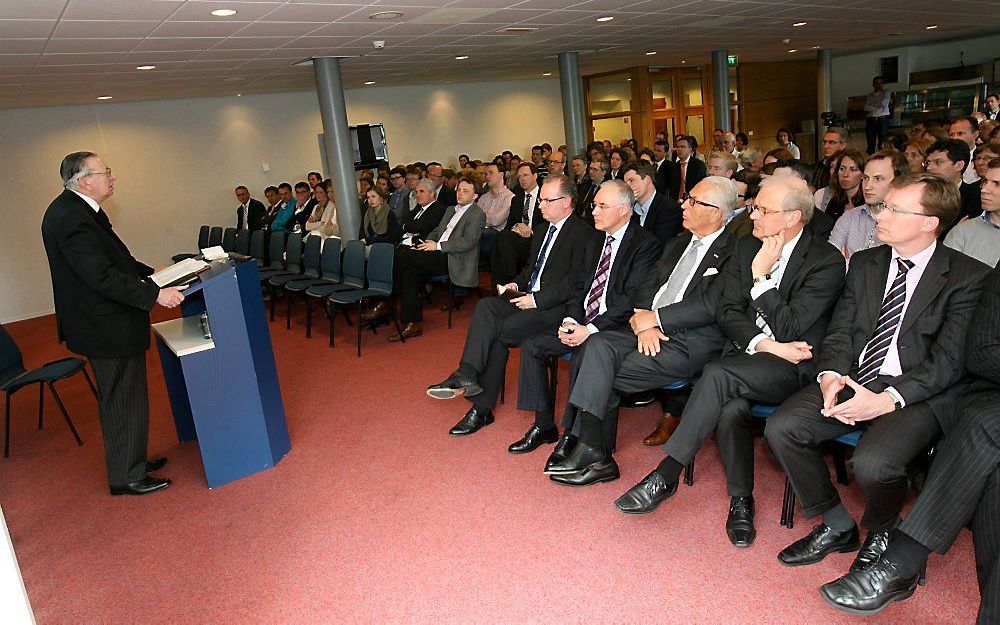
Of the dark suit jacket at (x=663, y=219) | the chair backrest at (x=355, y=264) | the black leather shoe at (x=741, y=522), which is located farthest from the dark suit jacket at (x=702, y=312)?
the chair backrest at (x=355, y=264)

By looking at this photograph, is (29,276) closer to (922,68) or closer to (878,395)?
(878,395)

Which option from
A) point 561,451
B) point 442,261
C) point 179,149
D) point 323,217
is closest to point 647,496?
Result: point 561,451

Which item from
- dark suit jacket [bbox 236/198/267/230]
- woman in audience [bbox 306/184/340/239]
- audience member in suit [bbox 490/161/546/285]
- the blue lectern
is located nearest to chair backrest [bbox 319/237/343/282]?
audience member in suit [bbox 490/161/546/285]

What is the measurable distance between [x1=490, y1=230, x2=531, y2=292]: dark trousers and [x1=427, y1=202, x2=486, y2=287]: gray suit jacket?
0.35 m

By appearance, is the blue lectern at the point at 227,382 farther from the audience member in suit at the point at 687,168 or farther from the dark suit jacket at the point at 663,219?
the audience member in suit at the point at 687,168

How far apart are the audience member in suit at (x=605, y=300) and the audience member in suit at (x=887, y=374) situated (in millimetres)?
1249

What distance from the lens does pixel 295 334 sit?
24.3 feet

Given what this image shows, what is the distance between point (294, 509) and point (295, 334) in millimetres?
3954

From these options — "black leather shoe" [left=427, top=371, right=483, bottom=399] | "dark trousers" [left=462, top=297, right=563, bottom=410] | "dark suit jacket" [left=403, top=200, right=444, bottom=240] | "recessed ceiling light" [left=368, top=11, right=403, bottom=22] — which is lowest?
"black leather shoe" [left=427, top=371, right=483, bottom=399]

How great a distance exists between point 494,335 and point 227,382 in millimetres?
1500

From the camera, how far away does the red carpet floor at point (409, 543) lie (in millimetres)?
2691

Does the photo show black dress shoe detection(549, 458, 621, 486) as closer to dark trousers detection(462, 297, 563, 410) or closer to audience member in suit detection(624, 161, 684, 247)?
dark trousers detection(462, 297, 563, 410)

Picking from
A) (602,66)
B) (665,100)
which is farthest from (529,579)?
(665,100)

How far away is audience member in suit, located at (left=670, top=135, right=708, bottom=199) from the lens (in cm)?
978
